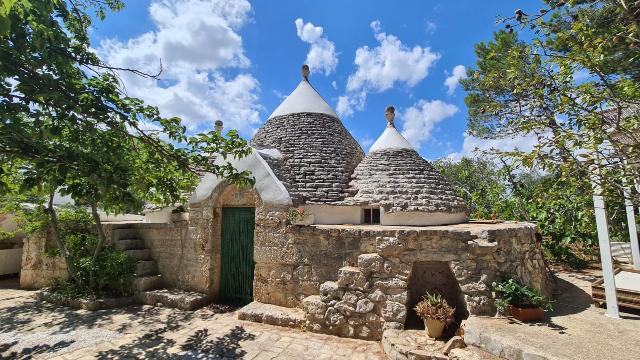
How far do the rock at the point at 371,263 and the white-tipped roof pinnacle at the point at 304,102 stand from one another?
5885mm

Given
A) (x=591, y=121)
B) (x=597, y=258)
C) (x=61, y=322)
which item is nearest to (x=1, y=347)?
(x=61, y=322)

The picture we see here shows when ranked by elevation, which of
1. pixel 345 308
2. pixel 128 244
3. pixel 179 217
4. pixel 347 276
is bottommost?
pixel 345 308

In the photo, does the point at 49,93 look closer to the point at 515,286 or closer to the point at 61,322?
the point at 61,322

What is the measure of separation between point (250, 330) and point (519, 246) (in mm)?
5891

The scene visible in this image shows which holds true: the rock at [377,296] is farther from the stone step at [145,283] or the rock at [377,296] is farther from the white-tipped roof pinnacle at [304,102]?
the white-tipped roof pinnacle at [304,102]

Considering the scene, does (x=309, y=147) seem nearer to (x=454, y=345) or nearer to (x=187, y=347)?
(x=187, y=347)

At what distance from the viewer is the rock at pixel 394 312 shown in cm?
582

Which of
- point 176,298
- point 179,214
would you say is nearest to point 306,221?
point 176,298

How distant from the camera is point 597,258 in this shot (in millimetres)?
11320

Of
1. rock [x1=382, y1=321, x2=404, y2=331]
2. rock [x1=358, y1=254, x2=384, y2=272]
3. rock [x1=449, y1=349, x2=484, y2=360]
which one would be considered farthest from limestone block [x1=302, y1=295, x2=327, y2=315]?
rock [x1=449, y1=349, x2=484, y2=360]

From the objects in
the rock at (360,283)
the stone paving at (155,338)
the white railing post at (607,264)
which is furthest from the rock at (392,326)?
the white railing post at (607,264)

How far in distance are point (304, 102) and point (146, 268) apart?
23.3 feet

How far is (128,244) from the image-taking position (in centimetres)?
901

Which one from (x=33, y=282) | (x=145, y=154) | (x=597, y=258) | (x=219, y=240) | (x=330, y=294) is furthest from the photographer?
(x=597, y=258)
